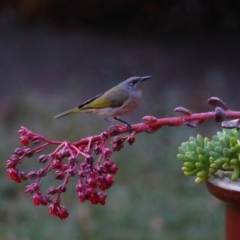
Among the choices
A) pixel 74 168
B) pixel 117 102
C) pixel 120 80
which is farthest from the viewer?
pixel 120 80

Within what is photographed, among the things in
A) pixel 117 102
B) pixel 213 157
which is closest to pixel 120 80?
pixel 117 102

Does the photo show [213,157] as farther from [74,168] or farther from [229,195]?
[74,168]

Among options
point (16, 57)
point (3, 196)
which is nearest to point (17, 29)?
point (16, 57)

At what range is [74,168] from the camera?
1429 millimetres

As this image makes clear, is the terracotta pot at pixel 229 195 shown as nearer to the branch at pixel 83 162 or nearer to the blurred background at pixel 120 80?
the branch at pixel 83 162

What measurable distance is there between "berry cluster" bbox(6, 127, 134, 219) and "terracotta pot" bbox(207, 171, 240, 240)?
0.72ft

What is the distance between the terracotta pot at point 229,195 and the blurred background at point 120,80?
2.68m

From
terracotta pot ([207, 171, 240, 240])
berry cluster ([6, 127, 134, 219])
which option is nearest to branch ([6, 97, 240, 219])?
berry cluster ([6, 127, 134, 219])

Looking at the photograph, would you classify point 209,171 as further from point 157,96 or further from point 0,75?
A: point 0,75

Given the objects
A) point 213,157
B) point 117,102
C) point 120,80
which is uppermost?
point 213,157

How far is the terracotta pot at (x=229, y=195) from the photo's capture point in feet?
4.73

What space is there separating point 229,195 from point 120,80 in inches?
267

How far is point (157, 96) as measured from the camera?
707cm

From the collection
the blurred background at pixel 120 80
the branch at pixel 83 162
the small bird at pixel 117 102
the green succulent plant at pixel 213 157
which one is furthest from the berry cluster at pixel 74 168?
the blurred background at pixel 120 80
